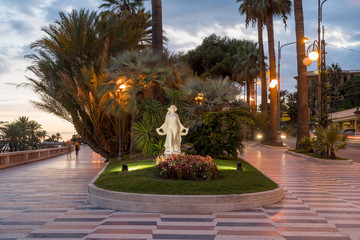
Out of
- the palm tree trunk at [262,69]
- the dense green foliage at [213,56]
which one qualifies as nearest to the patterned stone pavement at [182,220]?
the palm tree trunk at [262,69]

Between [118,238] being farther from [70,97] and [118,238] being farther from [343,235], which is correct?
[70,97]

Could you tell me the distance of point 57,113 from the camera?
75.0 ft

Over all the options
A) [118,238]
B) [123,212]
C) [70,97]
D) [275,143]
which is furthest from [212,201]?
[275,143]

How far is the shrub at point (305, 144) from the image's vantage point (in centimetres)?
2658

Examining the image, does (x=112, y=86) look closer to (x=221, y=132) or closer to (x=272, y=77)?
(x=221, y=132)

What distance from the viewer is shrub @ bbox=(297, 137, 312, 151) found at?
87.2 ft

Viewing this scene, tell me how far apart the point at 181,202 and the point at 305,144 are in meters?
20.6

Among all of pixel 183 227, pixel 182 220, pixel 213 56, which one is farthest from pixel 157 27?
pixel 213 56

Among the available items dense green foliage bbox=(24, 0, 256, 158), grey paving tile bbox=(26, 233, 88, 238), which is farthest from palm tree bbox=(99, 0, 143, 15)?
grey paving tile bbox=(26, 233, 88, 238)

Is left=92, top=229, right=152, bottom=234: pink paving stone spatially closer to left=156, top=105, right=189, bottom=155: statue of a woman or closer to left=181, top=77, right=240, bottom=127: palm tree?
left=156, top=105, right=189, bottom=155: statue of a woman

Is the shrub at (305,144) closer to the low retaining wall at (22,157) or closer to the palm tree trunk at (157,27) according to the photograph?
the palm tree trunk at (157,27)

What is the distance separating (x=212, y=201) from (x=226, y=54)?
47840mm

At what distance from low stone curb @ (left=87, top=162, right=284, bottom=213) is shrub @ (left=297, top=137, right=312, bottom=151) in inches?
737

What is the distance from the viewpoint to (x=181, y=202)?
Result: 831cm
